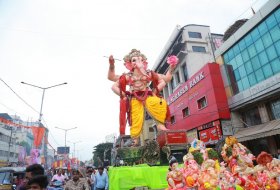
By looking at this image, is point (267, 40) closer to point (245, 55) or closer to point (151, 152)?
point (245, 55)

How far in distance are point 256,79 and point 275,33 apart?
2797 millimetres

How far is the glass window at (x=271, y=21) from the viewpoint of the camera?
43.5 ft

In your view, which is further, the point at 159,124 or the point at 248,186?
the point at 159,124

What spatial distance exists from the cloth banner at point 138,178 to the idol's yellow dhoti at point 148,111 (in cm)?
Answer: 233

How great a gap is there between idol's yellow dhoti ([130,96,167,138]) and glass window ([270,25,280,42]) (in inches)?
411

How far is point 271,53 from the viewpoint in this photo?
43.7 ft

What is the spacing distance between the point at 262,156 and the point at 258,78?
507 inches

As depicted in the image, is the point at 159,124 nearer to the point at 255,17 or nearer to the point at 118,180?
the point at 118,180

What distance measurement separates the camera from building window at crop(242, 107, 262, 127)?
603 inches

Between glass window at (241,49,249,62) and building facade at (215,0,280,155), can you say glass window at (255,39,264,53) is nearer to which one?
building facade at (215,0,280,155)

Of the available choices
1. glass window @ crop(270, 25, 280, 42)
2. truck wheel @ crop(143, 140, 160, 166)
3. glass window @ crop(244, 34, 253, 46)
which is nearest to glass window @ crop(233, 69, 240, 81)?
glass window @ crop(244, 34, 253, 46)

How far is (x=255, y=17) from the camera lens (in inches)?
574

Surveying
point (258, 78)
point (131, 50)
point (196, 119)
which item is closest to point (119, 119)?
point (131, 50)

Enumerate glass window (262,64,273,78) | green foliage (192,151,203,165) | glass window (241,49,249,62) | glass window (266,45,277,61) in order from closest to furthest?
green foliage (192,151,203,165)
glass window (266,45,277,61)
glass window (262,64,273,78)
glass window (241,49,249,62)
